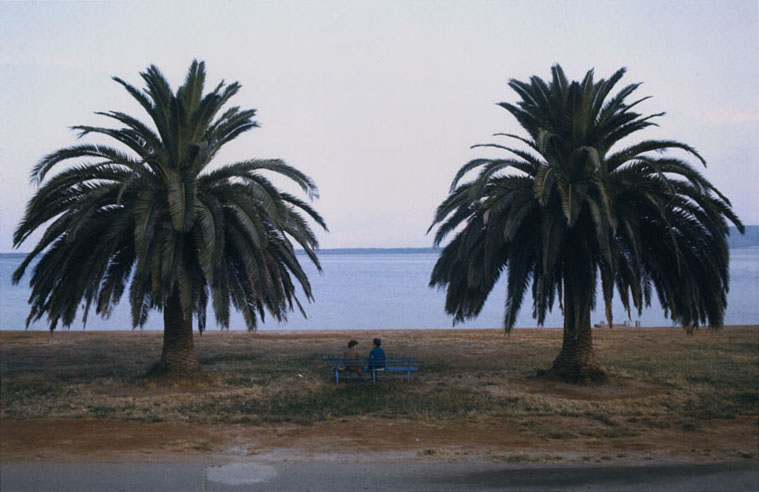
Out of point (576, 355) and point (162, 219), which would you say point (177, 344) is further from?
point (576, 355)

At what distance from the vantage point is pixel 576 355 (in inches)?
693

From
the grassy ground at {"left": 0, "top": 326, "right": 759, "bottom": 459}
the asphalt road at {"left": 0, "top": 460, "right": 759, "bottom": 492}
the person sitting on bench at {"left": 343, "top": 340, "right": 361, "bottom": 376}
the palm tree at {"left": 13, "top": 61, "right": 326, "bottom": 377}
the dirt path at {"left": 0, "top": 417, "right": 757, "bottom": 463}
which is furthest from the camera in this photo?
the person sitting on bench at {"left": 343, "top": 340, "right": 361, "bottom": 376}

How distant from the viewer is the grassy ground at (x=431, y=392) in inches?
502

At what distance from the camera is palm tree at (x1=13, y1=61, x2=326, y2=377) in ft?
49.0

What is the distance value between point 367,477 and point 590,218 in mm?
9679

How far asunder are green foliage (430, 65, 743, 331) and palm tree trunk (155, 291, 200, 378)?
22.9 ft

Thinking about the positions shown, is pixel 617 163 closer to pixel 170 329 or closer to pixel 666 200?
pixel 666 200

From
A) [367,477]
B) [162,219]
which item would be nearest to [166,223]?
[162,219]

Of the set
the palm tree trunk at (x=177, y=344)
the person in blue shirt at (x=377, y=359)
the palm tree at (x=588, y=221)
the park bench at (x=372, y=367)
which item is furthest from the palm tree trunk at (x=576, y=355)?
the palm tree trunk at (x=177, y=344)

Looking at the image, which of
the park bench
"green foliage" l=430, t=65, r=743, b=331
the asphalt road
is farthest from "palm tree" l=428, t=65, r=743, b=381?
the asphalt road

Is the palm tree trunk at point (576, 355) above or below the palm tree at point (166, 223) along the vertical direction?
below

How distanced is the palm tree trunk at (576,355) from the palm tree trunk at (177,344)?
9200 mm

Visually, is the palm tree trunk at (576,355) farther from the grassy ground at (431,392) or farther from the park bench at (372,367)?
the park bench at (372,367)

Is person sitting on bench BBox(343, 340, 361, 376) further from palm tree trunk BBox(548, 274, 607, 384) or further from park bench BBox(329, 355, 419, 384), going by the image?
palm tree trunk BBox(548, 274, 607, 384)
